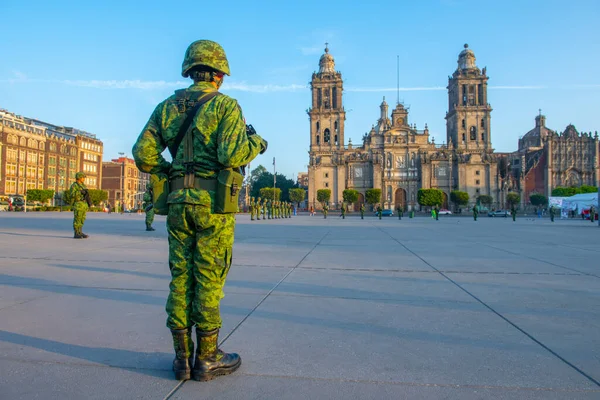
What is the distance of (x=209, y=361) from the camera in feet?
8.01

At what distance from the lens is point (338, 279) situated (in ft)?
18.5

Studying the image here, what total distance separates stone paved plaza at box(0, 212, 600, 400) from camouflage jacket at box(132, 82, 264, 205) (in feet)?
3.42

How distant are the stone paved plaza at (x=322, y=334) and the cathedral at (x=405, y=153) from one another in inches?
2800

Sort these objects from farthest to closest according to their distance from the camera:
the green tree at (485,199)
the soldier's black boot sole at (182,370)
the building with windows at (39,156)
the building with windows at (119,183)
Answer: the building with windows at (119,183) < the green tree at (485,199) < the building with windows at (39,156) < the soldier's black boot sole at (182,370)

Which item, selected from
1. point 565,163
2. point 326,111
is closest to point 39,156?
point 326,111

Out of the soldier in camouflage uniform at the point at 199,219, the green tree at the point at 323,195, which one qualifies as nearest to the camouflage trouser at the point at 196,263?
the soldier in camouflage uniform at the point at 199,219

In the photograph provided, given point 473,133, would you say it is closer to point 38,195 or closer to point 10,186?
point 38,195

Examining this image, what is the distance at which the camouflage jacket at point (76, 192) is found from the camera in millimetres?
12002

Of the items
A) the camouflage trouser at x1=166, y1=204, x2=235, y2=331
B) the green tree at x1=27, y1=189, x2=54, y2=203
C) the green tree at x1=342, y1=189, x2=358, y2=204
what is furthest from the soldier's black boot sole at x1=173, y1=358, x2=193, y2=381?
the green tree at x1=27, y1=189, x2=54, y2=203

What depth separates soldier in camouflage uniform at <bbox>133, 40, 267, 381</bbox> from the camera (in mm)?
2467

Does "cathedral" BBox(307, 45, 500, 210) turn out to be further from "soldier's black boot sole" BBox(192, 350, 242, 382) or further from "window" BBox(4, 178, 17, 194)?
"soldier's black boot sole" BBox(192, 350, 242, 382)

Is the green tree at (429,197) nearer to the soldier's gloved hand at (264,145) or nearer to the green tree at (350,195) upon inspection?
the green tree at (350,195)

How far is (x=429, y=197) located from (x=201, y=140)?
69493 mm

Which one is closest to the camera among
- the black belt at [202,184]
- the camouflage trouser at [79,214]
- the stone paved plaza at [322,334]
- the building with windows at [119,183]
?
the stone paved plaza at [322,334]
